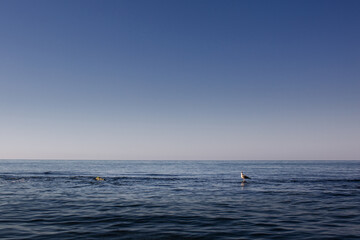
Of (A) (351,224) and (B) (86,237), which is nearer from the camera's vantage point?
(B) (86,237)

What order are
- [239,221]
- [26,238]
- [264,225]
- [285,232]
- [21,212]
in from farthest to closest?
[21,212], [239,221], [264,225], [285,232], [26,238]

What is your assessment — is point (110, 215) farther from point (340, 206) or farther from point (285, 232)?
point (340, 206)

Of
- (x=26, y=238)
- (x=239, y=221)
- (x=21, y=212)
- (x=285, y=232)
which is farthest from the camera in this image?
(x=21, y=212)

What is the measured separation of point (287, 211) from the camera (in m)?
17.5

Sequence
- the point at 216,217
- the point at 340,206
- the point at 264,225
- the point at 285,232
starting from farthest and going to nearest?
the point at 340,206 → the point at 216,217 → the point at 264,225 → the point at 285,232

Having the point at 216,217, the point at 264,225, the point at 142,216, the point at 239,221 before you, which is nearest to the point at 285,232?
the point at 264,225

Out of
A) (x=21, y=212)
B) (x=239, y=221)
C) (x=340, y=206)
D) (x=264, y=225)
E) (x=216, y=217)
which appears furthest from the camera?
(x=340, y=206)

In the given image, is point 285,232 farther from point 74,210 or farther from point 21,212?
point 21,212

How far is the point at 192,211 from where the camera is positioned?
17438 millimetres

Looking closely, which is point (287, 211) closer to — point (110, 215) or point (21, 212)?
point (110, 215)

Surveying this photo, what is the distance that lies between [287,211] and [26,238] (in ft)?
50.5

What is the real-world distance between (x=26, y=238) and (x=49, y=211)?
20.1ft

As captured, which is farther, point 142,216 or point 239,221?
point 142,216

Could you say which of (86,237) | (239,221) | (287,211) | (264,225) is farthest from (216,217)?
(86,237)
